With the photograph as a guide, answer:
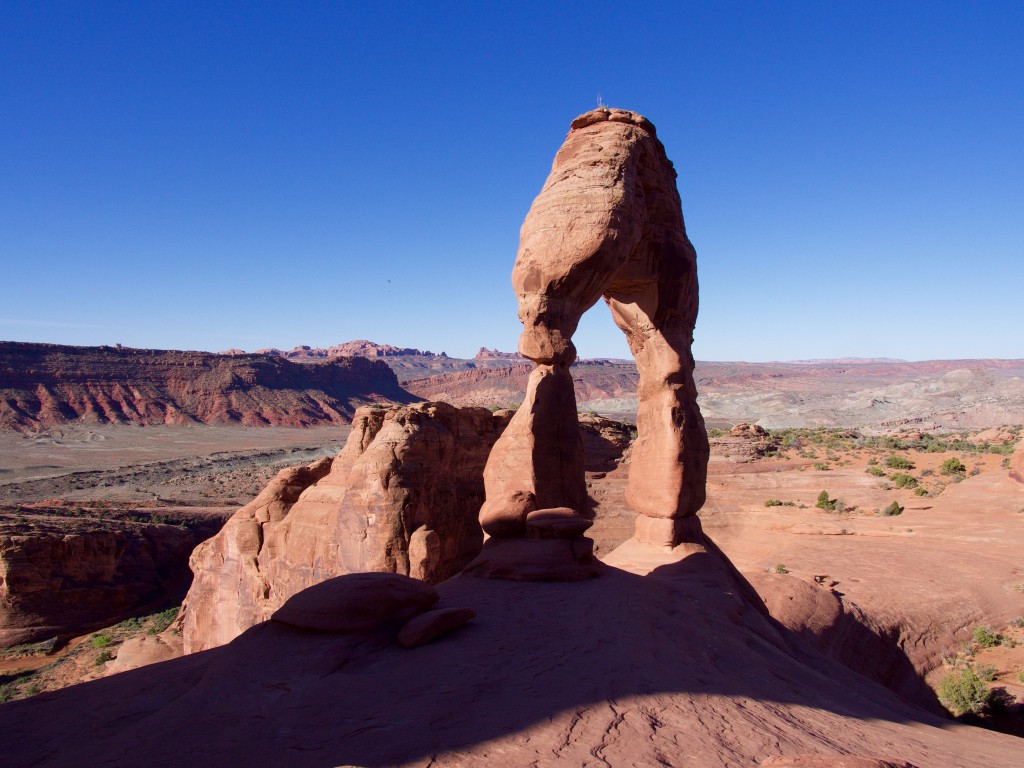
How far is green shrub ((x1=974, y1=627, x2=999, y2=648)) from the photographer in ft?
38.1

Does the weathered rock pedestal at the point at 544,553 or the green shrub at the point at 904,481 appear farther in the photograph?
the green shrub at the point at 904,481

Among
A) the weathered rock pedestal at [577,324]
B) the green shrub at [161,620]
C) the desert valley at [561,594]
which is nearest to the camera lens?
the desert valley at [561,594]

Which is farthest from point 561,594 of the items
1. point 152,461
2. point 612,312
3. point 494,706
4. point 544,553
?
point 152,461

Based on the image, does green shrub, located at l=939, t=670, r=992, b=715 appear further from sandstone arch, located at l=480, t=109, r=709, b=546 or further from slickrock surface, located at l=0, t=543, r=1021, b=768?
sandstone arch, located at l=480, t=109, r=709, b=546

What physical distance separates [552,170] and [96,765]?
851 cm

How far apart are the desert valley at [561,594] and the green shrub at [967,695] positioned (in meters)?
0.04

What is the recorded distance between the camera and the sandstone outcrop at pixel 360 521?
970 centimetres

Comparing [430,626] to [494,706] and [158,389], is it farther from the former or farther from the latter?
[158,389]

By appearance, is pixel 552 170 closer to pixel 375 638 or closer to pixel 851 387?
pixel 375 638

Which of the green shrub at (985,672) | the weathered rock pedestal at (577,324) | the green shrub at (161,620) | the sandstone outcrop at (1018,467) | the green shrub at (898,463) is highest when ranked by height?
the weathered rock pedestal at (577,324)

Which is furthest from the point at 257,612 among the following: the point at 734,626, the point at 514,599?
the point at 734,626

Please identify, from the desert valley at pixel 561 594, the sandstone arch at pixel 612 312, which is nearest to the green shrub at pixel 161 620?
the desert valley at pixel 561 594

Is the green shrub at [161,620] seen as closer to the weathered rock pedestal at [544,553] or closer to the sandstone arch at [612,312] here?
the weathered rock pedestal at [544,553]

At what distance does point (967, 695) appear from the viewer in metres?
9.46
